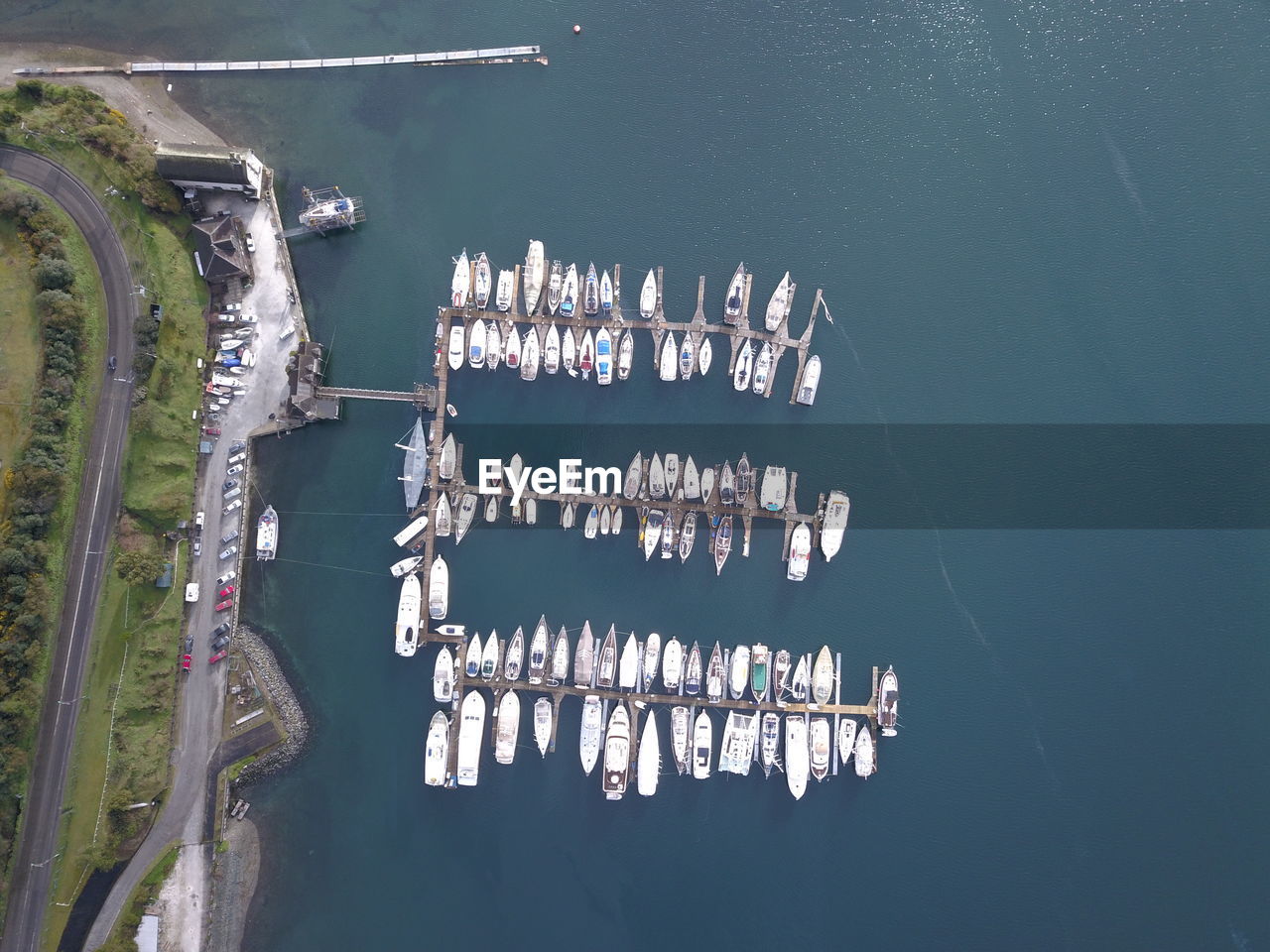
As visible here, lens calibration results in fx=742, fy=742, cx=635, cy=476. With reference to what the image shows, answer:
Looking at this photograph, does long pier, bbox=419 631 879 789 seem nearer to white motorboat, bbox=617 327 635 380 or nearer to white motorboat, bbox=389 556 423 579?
white motorboat, bbox=389 556 423 579

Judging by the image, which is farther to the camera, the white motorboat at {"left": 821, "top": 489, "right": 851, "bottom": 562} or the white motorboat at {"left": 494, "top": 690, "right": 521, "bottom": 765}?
the white motorboat at {"left": 821, "top": 489, "right": 851, "bottom": 562}

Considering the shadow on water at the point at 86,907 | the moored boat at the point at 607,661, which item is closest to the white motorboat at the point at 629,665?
the moored boat at the point at 607,661

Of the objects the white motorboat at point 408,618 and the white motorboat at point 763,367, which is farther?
the white motorboat at point 763,367

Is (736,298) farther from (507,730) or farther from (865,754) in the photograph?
(507,730)

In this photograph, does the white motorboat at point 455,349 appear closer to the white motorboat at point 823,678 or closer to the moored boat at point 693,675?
the moored boat at point 693,675

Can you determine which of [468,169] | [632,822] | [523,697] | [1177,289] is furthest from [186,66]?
[1177,289]

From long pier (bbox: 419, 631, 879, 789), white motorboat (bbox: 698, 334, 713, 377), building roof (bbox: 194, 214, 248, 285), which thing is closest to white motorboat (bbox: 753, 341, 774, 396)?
white motorboat (bbox: 698, 334, 713, 377)
